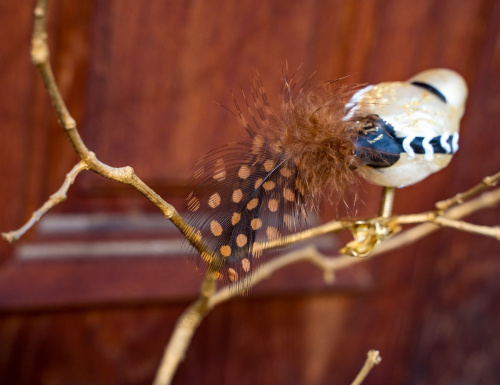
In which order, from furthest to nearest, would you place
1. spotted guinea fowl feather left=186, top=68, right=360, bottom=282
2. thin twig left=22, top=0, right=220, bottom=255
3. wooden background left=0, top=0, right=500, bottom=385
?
wooden background left=0, top=0, right=500, bottom=385, spotted guinea fowl feather left=186, top=68, right=360, bottom=282, thin twig left=22, top=0, right=220, bottom=255

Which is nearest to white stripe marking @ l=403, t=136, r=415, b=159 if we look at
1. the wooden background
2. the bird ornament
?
the bird ornament

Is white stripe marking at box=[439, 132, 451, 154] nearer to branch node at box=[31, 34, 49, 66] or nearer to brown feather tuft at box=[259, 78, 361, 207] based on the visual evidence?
brown feather tuft at box=[259, 78, 361, 207]

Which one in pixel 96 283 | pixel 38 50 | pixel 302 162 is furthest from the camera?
pixel 96 283

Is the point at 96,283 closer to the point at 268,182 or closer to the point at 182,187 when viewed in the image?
the point at 182,187

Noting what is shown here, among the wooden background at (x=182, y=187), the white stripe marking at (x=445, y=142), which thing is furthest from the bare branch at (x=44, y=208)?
the wooden background at (x=182, y=187)

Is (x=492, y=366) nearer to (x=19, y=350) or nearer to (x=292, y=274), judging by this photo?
(x=292, y=274)

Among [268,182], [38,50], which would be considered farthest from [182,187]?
[38,50]
